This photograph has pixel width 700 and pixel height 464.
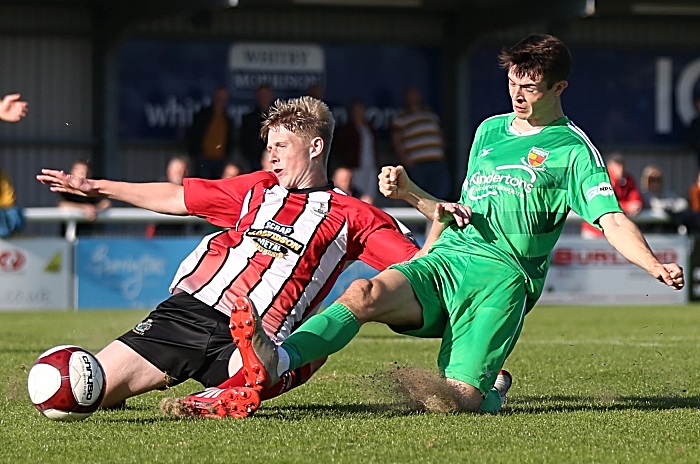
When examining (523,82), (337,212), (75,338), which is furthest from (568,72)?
(75,338)

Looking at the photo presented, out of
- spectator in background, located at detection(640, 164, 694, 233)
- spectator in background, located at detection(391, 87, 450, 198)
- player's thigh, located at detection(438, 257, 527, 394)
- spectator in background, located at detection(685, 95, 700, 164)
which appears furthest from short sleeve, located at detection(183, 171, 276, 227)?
spectator in background, located at detection(685, 95, 700, 164)

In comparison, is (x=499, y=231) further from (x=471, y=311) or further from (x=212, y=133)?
(x=212, y=133)

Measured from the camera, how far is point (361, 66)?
74.6 ft

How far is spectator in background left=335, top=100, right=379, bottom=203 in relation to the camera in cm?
2081

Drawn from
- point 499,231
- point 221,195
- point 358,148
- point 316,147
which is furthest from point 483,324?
point 358,148

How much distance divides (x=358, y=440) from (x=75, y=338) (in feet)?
19.9

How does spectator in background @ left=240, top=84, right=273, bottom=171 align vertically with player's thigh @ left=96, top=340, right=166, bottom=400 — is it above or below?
above

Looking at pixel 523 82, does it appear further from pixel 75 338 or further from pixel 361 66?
pixel 361 66

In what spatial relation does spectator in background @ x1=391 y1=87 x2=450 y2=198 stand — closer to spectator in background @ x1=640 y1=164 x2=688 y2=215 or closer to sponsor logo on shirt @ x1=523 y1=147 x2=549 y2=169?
spectator in background @ x1=640 y1=164 x2=688 y2=215

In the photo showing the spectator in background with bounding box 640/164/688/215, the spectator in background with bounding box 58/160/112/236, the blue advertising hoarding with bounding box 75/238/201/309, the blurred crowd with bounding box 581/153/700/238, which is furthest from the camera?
the spectator in background with bounding box 640/164/688/215

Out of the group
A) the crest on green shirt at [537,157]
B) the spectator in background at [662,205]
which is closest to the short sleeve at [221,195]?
the crest on green shirt at [537,157]

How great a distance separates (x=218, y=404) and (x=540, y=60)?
2.15 metres

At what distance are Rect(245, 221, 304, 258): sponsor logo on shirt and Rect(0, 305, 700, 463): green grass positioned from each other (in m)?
0.75

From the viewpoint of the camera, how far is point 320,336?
5.84m
